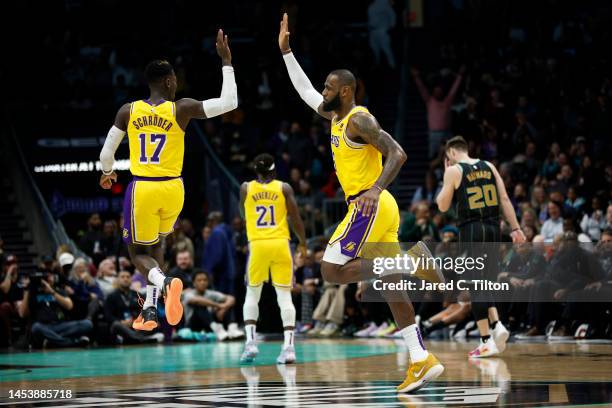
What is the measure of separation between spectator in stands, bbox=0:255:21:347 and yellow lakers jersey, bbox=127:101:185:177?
803 cm

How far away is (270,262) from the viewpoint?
13.3 metres

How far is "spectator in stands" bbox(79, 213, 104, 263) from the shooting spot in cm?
2106

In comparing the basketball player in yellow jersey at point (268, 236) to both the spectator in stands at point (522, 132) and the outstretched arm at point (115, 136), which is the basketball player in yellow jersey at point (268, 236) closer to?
the outstretched arm at point (115, 136)

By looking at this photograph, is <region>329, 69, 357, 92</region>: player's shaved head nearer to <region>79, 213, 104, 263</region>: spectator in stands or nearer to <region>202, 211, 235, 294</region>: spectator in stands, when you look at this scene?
<region>202, 211, 235, 294</region>: spectator in stands

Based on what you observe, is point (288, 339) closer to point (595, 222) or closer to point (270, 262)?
point (270, 262)

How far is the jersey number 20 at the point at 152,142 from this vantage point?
9.77m

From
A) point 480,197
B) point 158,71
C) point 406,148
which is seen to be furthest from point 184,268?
point 158,71

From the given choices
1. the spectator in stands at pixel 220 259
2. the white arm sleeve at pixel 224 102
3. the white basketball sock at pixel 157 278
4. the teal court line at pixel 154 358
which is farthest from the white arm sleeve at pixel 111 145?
the spectator in stands at pixel 220 259

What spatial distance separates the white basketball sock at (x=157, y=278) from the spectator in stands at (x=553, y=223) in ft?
26.8

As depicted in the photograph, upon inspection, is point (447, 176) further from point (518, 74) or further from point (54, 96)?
point (54, 96)

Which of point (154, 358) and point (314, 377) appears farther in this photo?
point (154, 358)

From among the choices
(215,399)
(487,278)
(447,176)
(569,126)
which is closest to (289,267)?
(447,176)

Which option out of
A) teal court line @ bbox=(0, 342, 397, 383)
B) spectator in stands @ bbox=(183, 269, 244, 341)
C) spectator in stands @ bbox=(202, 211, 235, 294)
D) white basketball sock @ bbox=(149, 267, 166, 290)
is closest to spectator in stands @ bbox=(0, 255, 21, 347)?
teal court line @ bbox=(0, 342, 397, 383)

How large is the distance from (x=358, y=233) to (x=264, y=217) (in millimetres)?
4428
